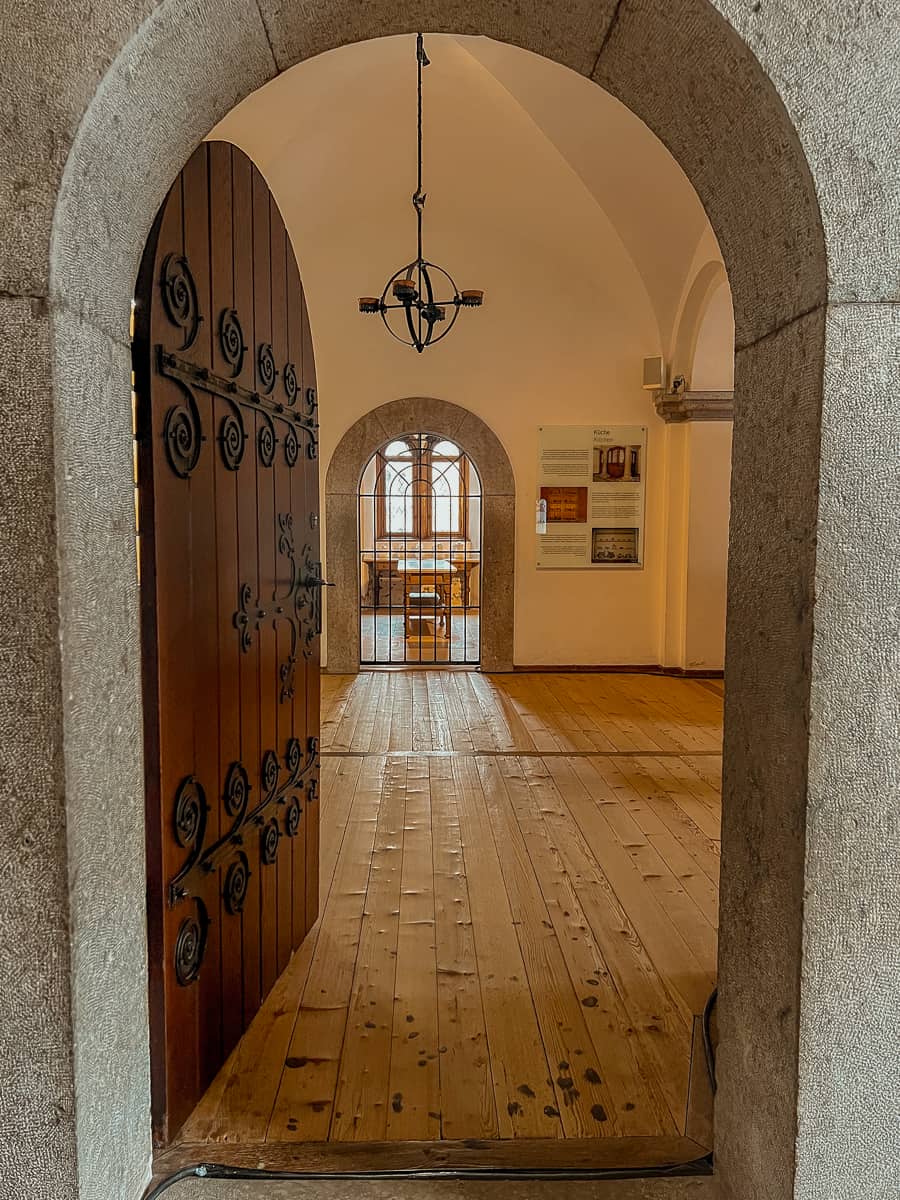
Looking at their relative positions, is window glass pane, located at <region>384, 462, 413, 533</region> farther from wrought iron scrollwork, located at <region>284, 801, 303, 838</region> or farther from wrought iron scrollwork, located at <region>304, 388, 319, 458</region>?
wrought iron scrollwork, located at <region>284, 801, 303, 838</region>

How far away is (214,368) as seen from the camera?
1989mm

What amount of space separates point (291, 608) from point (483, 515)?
5178 mm

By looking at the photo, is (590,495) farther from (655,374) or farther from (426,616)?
(426,616)

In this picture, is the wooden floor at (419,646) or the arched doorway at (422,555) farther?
the arched doorway at (422,555)

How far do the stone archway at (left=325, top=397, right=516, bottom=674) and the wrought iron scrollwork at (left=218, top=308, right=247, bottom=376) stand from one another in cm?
543

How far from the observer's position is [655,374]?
7.41 m

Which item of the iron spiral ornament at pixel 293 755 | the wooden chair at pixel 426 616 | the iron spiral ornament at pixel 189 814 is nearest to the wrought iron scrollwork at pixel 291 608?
the iron spiral ornament at pixel 293 755

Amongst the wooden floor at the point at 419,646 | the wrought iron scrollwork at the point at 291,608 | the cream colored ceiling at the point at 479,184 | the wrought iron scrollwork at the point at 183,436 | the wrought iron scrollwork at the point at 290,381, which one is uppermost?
the cream colored ceiling at the point at 479,184

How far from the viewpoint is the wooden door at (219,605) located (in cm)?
171

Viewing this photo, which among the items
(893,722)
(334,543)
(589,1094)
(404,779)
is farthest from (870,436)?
(334,543)

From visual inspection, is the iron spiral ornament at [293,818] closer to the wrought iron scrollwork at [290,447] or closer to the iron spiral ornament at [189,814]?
the iron spiral ornament at [189,814]

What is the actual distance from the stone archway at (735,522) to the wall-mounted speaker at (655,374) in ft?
19.8

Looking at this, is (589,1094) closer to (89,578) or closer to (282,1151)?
(282,1151)

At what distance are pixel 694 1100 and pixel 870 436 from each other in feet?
4.90
